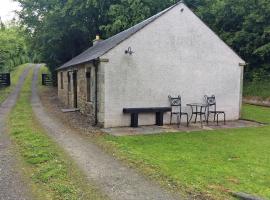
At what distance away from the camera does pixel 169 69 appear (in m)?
14.2

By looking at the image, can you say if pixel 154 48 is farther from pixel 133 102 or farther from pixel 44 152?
pixel 44 152

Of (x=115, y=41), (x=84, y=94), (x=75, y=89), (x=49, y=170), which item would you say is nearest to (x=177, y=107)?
(x=115, y=41)

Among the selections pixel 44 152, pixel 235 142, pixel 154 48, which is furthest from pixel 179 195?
pixel 154 48

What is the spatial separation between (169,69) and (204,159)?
21.8 feet

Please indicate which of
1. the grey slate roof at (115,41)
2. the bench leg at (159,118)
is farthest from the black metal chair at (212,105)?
the grey slate roof at (115,41)

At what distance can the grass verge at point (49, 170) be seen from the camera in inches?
229

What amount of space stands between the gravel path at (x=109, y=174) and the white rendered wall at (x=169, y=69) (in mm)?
3312

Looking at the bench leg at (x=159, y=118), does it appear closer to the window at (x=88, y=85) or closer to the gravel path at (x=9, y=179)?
the window at (x=88, y=85)

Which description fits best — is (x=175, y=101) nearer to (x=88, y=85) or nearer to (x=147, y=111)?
(x=147, y=111)

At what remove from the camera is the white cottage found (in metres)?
13.1

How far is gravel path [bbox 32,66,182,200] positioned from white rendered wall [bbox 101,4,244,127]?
331cm

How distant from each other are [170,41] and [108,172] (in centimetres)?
860

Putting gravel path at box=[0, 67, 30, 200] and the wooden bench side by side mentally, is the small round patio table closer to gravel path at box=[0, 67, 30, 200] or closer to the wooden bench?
the wooden bench

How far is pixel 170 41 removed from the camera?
556 inches
